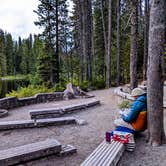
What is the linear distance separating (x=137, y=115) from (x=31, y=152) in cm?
237

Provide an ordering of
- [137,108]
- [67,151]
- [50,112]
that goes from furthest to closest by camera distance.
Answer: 1. [50,112]
2. [137,108]
3. [67,151]

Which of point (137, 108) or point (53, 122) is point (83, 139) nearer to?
point (137, 108)

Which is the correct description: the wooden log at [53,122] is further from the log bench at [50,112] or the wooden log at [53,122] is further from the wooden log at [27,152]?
the wooden log at [27,152]

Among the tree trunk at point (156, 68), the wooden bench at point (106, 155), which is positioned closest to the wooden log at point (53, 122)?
the wooden bench at point (106, 155)

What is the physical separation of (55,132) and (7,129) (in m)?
1.42

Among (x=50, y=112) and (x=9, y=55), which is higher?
(x=9, y=55)

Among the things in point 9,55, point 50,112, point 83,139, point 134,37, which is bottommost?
point 83,139

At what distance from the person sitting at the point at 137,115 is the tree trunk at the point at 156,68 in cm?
23

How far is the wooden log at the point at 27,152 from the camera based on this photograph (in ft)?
14.2

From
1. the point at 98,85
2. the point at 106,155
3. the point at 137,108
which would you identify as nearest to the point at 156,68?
the point at 137,108

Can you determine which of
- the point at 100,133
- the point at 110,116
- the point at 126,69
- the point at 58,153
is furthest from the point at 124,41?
the point at 58,153

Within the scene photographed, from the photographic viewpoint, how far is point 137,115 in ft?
18.0

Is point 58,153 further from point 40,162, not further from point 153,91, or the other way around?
point 153,91

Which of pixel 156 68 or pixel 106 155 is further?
pixel 156 68
